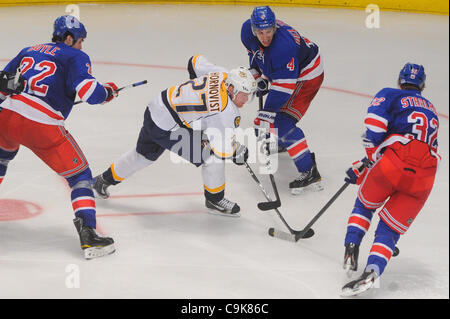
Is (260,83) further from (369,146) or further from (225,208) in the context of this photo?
(369,146)

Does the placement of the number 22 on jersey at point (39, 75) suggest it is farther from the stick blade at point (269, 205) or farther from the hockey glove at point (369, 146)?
the hockey glove at point (369, 146)

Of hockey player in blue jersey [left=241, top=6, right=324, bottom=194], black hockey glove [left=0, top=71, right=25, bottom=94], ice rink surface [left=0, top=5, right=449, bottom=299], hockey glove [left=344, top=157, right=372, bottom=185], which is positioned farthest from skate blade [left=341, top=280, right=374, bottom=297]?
black hockey glove [left=0, top=71, right=25, bottom=94]

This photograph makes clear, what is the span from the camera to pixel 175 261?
12.9ft

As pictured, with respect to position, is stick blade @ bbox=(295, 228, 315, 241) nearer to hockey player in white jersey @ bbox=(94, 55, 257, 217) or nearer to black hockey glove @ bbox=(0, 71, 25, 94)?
hockey player in white jersey @ bbox=(94, 55, 257, 217)

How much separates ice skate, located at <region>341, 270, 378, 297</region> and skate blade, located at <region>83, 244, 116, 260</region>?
124cm

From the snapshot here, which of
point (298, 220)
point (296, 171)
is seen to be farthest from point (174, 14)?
point (298, 220)

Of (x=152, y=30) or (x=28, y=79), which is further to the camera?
(x=152, y=30)

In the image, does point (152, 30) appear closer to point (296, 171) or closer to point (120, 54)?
point (120, 54)

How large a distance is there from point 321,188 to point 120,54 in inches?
142

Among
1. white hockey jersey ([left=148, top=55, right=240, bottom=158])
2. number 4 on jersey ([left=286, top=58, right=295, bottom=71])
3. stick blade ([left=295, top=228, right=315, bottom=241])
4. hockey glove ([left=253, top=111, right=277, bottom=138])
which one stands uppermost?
number 4 on jersey ([left=286, top=58, right=295, bottom=71])

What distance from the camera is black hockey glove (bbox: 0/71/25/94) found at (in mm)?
3801

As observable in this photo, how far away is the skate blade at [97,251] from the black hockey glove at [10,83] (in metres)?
0.88

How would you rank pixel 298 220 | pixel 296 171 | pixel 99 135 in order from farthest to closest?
1. pixel 99 135
2. pixel 296 171
3. pixel 298 220

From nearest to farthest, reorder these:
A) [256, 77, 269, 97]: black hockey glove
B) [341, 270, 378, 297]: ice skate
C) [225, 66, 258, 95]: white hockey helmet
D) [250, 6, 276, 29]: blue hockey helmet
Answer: [341, 270, 378, 297]: ice skate, [225, 66, 258, 95]: white hockey helmet, [250, 6, 276, 29]: blue hockey helmet, [256, 77, 269, 97]: black hockey glove
